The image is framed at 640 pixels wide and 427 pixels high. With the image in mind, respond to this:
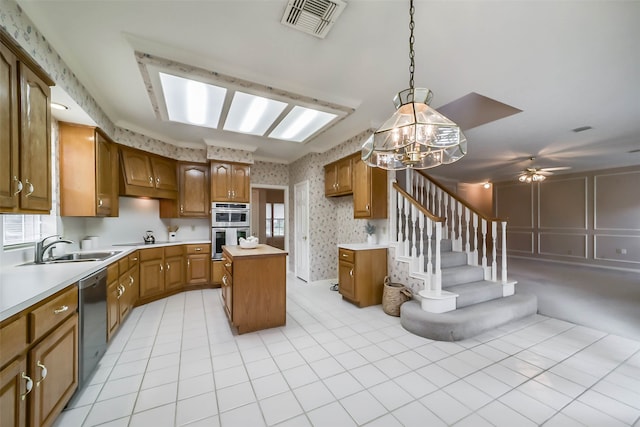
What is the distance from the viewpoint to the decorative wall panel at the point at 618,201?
19.4ft

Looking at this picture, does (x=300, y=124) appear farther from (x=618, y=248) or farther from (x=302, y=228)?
(x=618, y=248)

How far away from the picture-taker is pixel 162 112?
123 inches

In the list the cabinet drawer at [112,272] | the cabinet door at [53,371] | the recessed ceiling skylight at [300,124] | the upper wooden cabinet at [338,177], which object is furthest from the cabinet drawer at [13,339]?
the upper wooden cabinet at [338,177]

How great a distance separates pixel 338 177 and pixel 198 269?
10.1 feet

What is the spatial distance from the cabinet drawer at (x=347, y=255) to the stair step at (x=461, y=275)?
126 centimetres

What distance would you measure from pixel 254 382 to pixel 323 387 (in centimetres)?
56

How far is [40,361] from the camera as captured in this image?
51.7 inches

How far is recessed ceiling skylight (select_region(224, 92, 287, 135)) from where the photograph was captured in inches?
112

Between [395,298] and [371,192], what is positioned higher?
[371,192]

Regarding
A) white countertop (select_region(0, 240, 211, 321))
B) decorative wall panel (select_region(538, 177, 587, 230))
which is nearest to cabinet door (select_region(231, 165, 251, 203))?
white countertop (select_region(0, 240, 211, 321))

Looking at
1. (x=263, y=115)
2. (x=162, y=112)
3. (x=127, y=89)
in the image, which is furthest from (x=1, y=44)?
(x=263, y=115)

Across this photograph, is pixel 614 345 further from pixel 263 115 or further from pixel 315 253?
pixel 263 115

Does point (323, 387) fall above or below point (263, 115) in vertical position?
below

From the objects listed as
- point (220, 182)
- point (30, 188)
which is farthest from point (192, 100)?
point (220, 182)
